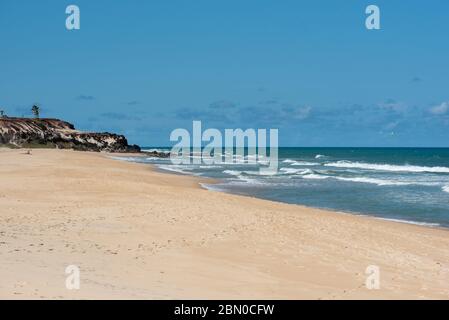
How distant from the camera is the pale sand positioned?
8.06m

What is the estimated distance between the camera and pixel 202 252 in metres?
11.0

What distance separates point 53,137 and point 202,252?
249ft

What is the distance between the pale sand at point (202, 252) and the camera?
8.06 metres

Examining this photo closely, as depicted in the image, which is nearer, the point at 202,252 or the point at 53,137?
the point at 202,252

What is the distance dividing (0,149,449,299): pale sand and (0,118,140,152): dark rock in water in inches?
2333

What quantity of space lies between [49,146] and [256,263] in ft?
240

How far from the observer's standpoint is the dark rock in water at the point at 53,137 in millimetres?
74688

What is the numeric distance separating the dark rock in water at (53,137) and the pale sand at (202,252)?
194 ft

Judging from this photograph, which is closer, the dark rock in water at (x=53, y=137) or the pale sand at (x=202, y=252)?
the pale sand at (x=202, y=252)

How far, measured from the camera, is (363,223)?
17.4 m

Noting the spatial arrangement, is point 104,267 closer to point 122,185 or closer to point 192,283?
point 192,283
